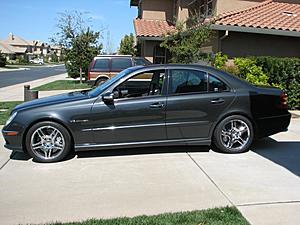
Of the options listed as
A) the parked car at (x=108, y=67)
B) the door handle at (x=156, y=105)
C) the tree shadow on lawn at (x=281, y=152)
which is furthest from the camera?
the parked car at (x=108, y=67)

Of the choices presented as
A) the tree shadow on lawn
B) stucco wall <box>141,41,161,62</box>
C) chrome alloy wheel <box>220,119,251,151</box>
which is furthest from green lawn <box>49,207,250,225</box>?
stucco wall <box>141,41,161,62</box>

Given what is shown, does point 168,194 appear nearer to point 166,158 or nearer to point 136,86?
point 166,158

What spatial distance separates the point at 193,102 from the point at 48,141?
8.37ft

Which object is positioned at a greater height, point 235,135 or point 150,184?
point 235,135

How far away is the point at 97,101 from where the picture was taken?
19.1ft

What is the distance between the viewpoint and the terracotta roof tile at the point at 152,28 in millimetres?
18755

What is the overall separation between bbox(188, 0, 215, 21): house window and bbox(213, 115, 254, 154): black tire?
10451mm

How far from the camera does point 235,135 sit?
20.5 ft

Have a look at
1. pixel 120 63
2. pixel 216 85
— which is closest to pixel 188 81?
pixel 216 85

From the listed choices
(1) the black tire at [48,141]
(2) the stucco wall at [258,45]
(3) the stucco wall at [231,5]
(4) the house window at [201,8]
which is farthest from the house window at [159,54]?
(1) the black tire at [48,141]

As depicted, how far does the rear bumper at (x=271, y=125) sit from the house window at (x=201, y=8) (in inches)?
402

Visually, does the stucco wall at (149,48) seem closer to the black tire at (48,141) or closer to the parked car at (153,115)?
the parked car at (153,115)

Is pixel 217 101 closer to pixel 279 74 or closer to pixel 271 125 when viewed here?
pixel 271 125

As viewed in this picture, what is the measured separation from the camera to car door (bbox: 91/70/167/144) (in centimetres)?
578
